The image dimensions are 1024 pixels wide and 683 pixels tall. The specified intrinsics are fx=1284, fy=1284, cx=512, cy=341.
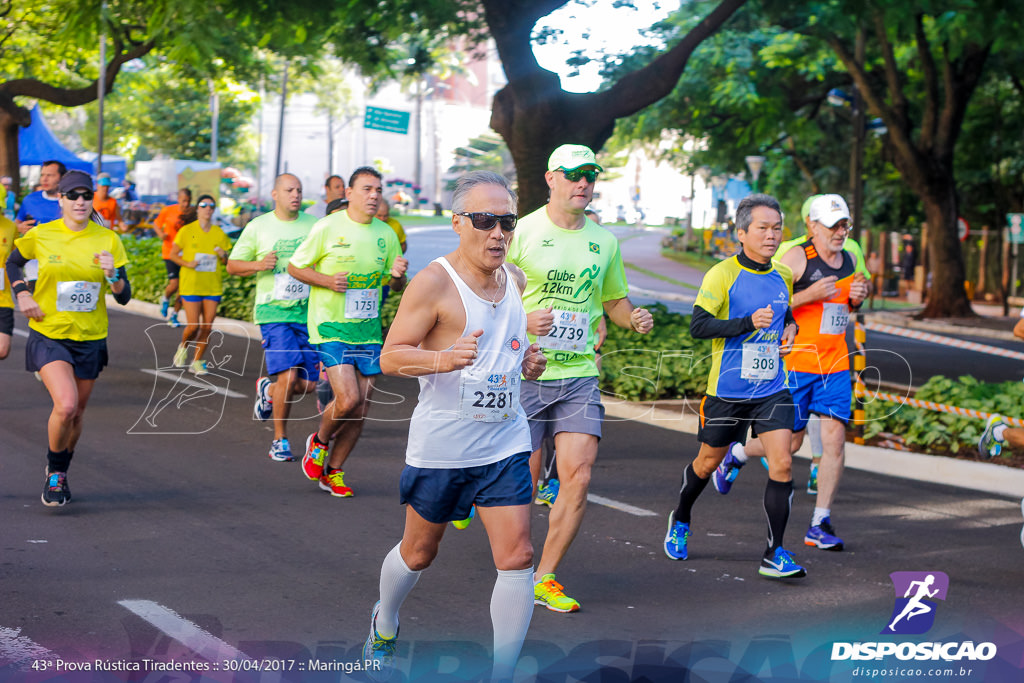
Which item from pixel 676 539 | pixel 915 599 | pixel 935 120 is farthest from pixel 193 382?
pixel 935 120

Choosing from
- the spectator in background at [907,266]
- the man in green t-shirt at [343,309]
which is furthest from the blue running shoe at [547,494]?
the spectator in background at [907,266]

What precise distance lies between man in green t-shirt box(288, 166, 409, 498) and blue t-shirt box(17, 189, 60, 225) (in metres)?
4.65

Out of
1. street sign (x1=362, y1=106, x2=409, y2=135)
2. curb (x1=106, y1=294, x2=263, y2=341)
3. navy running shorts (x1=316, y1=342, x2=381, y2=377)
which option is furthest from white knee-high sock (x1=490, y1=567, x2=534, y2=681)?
street sign (x1=362, y1=106, x2=409, y2=135)

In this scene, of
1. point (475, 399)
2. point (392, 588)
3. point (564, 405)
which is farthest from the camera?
point (564, 405)

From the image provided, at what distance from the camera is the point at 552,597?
6027mm

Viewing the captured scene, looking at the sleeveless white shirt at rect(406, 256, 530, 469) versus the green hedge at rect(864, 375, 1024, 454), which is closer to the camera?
the sleeveless white shirt at rect(406, 256, 530, 469)

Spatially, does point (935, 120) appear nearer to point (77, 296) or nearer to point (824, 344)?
point (824, 344)

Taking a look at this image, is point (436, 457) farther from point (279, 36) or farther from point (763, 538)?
point (279, 36)

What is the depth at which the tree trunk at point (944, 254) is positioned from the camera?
25.6m

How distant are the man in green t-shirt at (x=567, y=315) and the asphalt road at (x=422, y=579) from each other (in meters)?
0.64

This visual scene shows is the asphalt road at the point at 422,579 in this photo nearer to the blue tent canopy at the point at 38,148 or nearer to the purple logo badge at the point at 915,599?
the purple logo badge at the point at 915,599

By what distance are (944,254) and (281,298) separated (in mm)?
19547

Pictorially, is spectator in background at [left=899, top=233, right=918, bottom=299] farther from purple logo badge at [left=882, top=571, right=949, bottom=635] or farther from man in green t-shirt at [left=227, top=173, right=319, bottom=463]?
purple logo badge at [left=882, top=571, right=949, bottom=635]

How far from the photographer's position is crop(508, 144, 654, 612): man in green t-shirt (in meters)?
6.21
